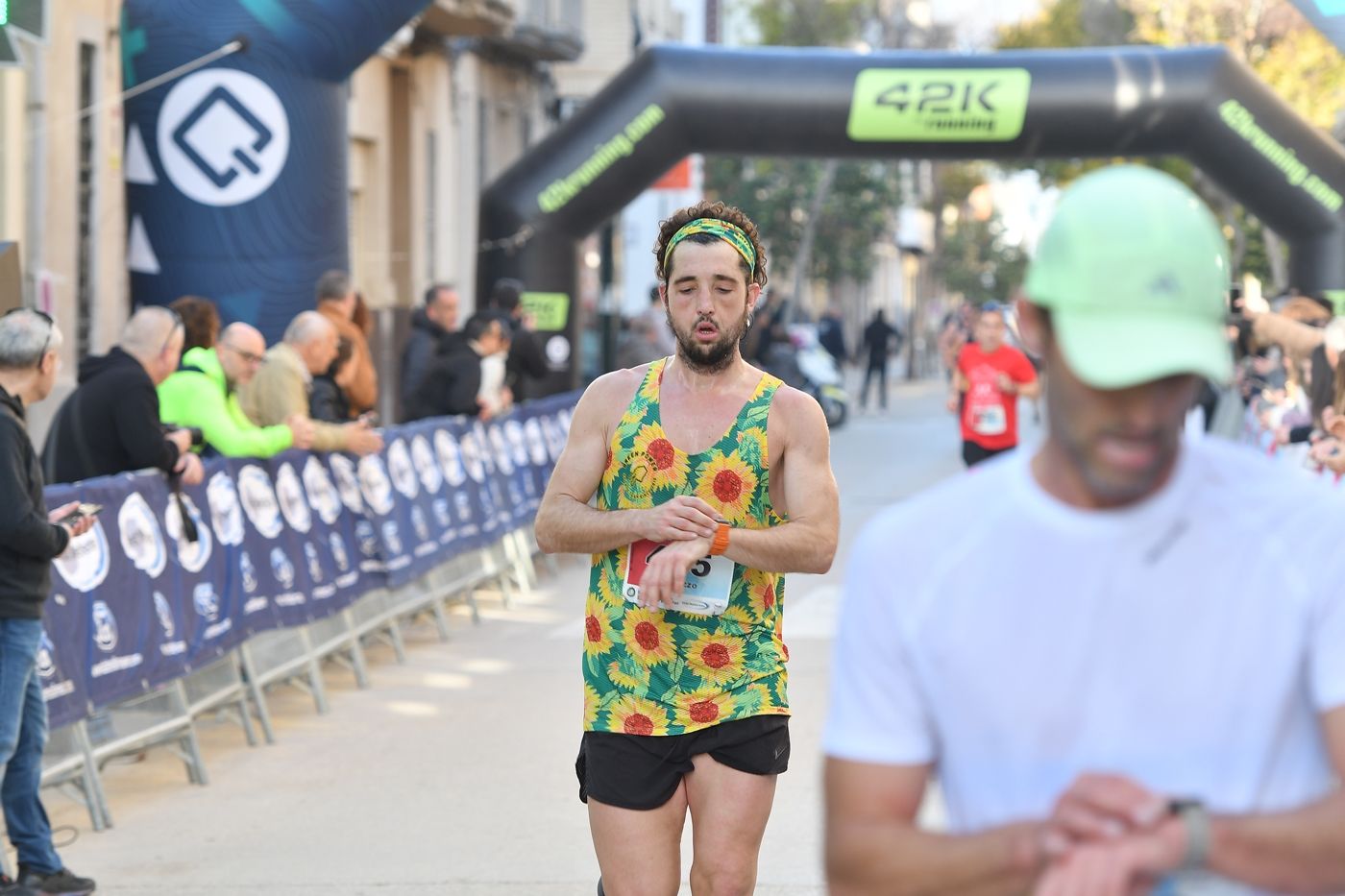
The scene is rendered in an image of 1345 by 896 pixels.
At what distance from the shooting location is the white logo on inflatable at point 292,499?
9484mm

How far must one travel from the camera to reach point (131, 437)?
25.7 feet

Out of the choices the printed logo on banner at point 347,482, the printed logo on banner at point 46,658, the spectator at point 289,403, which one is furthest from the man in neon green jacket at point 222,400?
the printed logo on banner at point 46,658

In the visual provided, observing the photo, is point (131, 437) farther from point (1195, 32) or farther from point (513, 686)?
point (1195, 32)

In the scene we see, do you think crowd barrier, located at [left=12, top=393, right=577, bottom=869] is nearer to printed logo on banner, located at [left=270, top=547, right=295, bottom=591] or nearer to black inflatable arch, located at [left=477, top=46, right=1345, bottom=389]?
printed logo on banner, located at [left=270, top=547, right=295, bottom=591]

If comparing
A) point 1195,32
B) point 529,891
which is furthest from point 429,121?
point 529,891

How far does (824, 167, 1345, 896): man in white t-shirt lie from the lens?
80.0 inches

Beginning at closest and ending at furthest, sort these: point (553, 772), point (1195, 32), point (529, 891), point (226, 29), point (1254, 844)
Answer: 1. point (1254, 844)
2. point (529, 891)
3. point (553, 772)
4. point (226, 29)
5. point (1195, 32)

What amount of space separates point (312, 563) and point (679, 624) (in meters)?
5.68

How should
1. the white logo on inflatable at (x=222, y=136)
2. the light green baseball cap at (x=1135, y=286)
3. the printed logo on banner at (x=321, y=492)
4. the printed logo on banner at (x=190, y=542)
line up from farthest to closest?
1. the white logo on inflatable at (x=222, y=136)
2. the printed logo on banner at (x=321, y=492)
3. the printed logo on banner at (x=190, y=542)
4. the light green baseball cap at (x=1135, y=286)

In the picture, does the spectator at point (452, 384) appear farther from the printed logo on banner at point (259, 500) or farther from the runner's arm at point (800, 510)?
the runner's arm at point (800, 510)

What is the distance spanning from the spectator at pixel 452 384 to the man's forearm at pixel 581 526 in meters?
8.69

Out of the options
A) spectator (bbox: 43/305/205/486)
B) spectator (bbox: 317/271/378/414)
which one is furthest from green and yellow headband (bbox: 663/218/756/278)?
spectator (bbox: 317/271/378/414)

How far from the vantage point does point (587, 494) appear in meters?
4.42

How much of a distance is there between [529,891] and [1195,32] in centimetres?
2964
